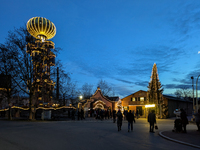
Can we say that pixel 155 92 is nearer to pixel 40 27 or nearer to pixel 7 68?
pixel 7 68

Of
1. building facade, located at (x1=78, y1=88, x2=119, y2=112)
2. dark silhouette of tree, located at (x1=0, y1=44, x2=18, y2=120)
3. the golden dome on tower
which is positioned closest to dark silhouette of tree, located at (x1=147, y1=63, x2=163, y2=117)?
building facade, located at (x1=78, y1=88, x2=119, y2=112)

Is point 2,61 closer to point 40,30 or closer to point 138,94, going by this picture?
point 40,30

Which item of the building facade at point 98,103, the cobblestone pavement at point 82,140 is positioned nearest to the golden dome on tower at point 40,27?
the building facade at point 98,103

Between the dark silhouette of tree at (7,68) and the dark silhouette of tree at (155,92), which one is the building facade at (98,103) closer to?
the dark silhouette of tree at (155,92)

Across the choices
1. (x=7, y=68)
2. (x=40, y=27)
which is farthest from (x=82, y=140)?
(x=40, y=27)

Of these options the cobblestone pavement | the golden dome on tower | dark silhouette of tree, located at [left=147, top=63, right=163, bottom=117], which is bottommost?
the cobblestone pavement

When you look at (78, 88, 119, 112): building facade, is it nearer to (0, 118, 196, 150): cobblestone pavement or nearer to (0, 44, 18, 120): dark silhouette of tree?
(0, 44, 18, 120): dark silhouette of tree

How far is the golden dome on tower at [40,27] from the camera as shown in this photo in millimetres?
55438

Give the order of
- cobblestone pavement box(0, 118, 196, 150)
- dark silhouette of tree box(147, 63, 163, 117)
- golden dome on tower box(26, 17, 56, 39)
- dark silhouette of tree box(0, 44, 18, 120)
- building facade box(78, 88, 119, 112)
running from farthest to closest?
golden dome on tower box(26, 17, 56, 39), building facade box(78, 88, 119, 112), dark silhouette of tree box(147, 63, 163, 117), dark silhouette of tree box(0, 44, 18, 120), cobblestone pavement box(0, 118, 196, 150)

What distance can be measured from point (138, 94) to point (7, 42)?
3330cm

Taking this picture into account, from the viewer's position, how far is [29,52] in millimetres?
29969

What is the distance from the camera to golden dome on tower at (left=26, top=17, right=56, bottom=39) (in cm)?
5544

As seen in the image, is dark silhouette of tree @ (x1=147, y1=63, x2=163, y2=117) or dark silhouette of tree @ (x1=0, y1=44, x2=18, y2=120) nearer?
dark silhouette of tree @ (x1=0, y1=44, x2=18, y2=120)

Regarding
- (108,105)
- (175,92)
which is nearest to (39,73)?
(108,105)
